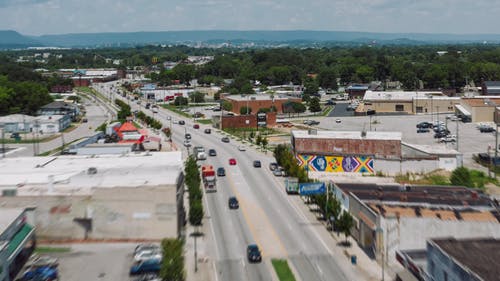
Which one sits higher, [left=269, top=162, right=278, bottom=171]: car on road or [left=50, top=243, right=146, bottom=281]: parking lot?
[left=269, top=162, right=278, bottom=171]: car on road

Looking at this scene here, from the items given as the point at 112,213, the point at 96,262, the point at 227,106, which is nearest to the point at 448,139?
the point at 227,106

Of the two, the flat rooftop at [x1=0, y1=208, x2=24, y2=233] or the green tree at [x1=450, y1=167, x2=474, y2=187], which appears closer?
the flat rooftop at [x1=0, y1=208, x2=24, y2=233]

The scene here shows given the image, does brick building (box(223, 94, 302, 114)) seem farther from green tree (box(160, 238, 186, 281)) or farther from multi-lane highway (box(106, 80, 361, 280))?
green tree (box(160, 238, 186, 281))

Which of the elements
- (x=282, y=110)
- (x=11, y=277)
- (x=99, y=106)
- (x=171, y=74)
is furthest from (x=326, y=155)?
(x=171, y=74)

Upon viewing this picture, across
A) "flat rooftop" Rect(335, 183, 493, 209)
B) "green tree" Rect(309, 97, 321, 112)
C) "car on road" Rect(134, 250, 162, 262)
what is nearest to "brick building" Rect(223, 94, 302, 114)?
"green tree" Rect(309, 97, 321, 112)

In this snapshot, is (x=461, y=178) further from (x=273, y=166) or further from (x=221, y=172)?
(x=221, y=172)

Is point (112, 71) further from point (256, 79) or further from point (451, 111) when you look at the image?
point (451, 111)
